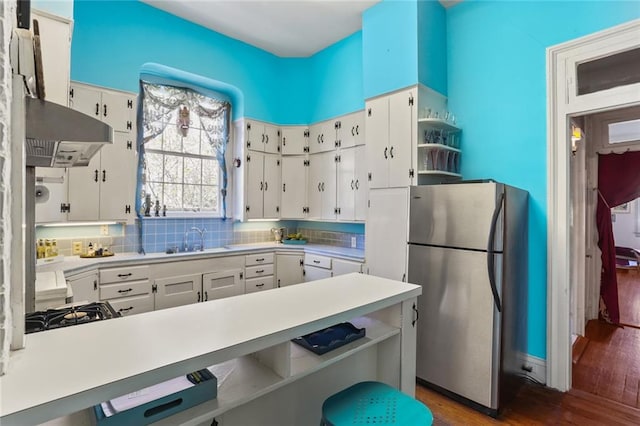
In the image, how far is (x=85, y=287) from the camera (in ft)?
9.32

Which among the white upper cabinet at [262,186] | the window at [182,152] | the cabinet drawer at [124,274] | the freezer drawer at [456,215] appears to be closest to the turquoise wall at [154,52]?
the window at [182,152]

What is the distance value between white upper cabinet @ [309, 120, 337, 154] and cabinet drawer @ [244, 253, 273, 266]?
1.61 m

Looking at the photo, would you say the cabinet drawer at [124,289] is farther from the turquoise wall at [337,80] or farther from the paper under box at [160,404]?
the turquoise wall at [337,80]

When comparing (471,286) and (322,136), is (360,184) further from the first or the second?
(471,286)

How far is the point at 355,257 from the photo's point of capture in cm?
356

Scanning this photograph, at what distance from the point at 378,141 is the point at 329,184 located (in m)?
1.10

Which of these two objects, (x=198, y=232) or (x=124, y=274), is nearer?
(x=124, y=274)

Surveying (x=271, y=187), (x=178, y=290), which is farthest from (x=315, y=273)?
(x=178, y=290)

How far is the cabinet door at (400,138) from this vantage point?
3.10 metres

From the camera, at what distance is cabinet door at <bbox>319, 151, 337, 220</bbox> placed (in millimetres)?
4223

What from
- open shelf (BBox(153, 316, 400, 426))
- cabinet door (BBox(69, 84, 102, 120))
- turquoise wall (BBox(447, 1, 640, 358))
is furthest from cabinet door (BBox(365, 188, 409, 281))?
cabinet door (BBox(69, 84, 102, 120))

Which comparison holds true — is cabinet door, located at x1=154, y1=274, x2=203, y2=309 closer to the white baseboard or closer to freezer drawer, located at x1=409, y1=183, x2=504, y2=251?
freezer drawer, located at x1=409, y1=183, x2=504, y2=251

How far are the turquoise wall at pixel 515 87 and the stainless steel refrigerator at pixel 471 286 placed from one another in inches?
6.7

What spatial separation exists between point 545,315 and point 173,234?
159 inches
